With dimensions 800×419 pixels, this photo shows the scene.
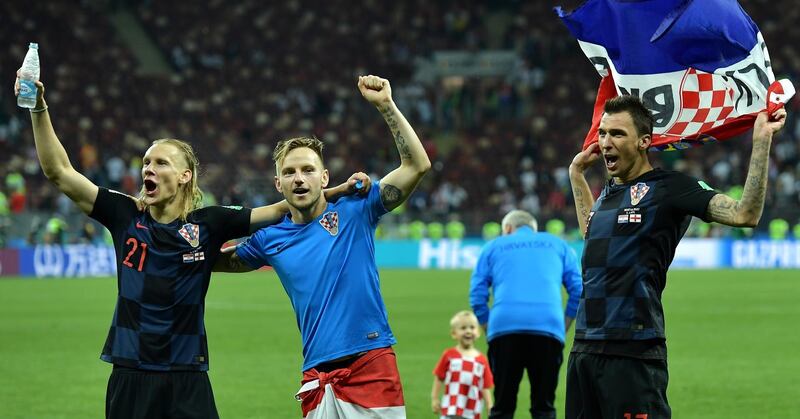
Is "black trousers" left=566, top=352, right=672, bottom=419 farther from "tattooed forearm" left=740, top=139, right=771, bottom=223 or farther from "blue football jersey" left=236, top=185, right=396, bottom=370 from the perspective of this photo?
"blue football jersey" left=236, top=185, right=396, bottom=370

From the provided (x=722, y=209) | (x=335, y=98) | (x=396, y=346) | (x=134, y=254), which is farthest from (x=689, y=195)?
(x=335, y=98)

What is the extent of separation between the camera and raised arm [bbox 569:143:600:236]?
613 cm

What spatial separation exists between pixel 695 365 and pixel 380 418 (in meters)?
9.51

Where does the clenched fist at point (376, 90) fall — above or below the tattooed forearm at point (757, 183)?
above

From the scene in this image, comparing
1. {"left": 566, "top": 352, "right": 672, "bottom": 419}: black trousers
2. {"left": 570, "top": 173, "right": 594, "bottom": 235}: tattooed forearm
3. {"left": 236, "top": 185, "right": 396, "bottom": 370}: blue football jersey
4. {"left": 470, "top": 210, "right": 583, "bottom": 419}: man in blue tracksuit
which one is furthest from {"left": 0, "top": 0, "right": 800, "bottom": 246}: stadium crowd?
{"left": 566, "top": 352, "right": 672, "bottom": 419}: black trousers

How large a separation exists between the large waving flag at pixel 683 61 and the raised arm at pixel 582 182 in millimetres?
178

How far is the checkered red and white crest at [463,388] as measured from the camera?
29.8 feet

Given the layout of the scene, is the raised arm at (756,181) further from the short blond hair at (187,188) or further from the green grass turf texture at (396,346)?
the green grass turf texture at (396,346)

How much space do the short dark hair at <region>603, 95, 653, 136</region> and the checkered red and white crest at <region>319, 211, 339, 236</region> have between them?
1382 millimetres

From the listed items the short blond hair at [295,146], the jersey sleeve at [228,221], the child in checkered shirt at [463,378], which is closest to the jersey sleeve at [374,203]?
the short blond hair at [295,146]

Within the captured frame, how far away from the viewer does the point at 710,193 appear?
207 inches

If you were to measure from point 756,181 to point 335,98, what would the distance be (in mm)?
36574

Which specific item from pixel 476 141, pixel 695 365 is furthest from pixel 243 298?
pixel 476 141

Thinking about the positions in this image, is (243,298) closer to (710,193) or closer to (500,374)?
(500,374)
